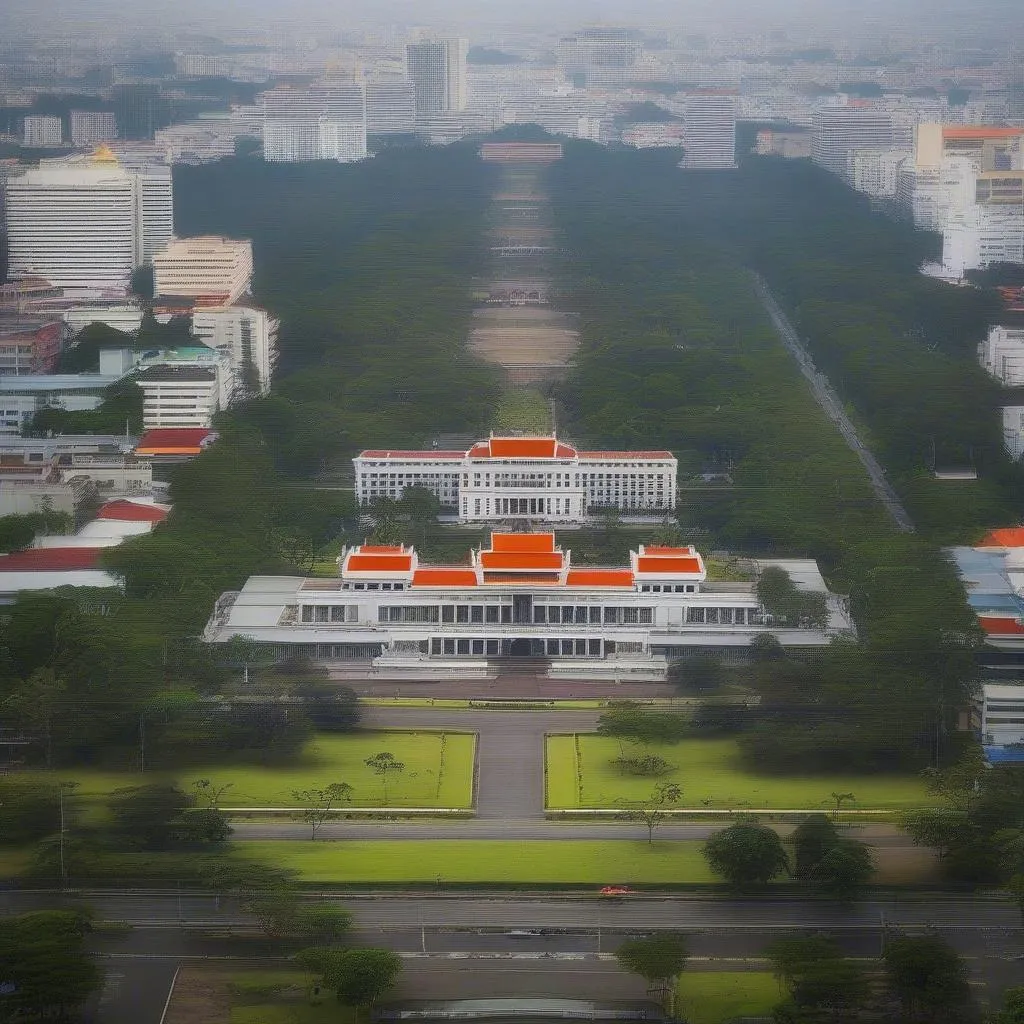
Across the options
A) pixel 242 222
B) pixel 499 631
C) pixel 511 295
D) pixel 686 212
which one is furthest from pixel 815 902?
pixel 686 212

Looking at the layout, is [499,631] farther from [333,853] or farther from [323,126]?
[323,126]

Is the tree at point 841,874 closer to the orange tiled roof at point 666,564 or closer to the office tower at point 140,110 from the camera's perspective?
the orange tiled roof at point 666,564

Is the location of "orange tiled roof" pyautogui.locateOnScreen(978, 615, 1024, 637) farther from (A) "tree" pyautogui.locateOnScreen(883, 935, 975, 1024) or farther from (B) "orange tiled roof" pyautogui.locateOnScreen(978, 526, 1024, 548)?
(A) "tree" pyautogui.locateOnScreen(883, 935, 975, 1024)

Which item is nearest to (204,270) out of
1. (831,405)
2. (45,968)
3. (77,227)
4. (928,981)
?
(77,227)

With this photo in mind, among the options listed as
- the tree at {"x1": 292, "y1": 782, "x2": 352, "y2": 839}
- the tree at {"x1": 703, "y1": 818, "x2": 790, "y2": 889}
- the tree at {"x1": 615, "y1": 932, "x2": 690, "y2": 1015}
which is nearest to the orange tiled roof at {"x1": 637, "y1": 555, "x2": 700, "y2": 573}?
the tree at {"x1": 292, "y1": 782, "x2": 352, "y2": 839}

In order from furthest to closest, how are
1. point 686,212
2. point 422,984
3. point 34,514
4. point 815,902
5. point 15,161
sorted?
point 686,212 → point 15,161 → point 34,514 → point 815,902 → point 422,984

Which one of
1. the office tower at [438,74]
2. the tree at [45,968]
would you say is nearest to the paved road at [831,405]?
the office tower at [438,74]

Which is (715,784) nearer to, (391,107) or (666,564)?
(666,564)
